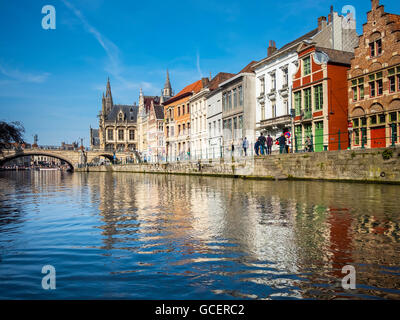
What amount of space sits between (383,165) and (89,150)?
3080 inches

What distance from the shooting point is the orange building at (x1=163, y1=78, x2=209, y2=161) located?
5462 cm

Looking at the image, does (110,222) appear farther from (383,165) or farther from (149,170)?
(149,170)

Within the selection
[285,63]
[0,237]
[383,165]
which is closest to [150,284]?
[0,237]

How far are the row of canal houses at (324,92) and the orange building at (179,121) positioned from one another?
8.32 metres

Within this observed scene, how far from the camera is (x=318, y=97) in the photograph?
94.3ft

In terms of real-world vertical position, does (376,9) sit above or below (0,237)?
above

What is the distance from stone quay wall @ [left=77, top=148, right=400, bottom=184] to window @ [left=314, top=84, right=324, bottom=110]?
7727 millimetres

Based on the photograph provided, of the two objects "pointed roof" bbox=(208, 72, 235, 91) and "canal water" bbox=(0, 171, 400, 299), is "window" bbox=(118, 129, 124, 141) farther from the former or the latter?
"canal water" bbox=(0, 171, 400, 299)

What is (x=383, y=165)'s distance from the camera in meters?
17.2

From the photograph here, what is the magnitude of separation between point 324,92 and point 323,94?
182 mm

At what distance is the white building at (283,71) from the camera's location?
30.5 metres

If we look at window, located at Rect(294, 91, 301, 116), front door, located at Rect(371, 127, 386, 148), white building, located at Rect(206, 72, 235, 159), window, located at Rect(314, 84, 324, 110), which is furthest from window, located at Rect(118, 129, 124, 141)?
front door, located at Rect(371, 127, 386, 148)

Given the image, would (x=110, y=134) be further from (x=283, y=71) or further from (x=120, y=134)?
(x=283, y=71)

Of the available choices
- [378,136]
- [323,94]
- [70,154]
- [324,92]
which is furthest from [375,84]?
[70,154]
